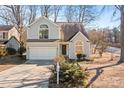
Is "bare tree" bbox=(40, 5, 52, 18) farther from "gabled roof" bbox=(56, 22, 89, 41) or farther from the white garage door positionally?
the white garage door

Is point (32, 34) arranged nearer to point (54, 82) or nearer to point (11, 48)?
point (11, 48)

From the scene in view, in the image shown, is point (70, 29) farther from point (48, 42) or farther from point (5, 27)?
point (5, 27)

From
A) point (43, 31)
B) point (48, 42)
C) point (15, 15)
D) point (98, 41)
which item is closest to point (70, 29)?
Result: point (43, 31)

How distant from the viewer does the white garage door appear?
31.5 meters

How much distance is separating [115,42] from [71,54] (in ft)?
113

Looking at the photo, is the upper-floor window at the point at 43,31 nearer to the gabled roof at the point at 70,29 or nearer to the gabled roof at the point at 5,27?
the gabled roof at the point at 70,29

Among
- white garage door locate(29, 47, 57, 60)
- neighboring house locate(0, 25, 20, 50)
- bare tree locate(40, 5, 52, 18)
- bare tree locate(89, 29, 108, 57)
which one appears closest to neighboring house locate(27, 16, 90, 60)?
white garage door locate(29, 47, 57, 60)

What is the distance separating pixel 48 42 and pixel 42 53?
1.60 meters

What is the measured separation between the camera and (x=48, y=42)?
3112cm

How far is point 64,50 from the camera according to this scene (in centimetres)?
3266

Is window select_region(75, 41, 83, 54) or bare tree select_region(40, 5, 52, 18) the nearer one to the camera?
window select_region(75, 41, 83, 54)

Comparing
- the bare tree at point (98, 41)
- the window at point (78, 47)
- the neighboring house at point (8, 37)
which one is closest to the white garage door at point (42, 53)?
the window at point (78, 47)

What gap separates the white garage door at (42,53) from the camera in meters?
31.5
